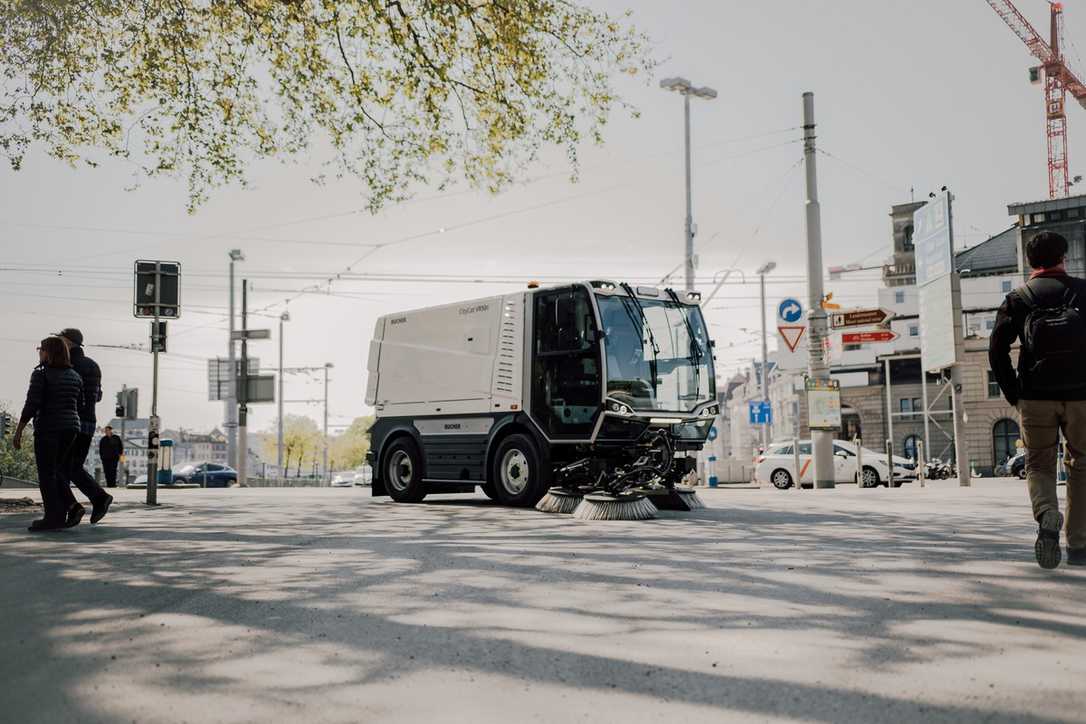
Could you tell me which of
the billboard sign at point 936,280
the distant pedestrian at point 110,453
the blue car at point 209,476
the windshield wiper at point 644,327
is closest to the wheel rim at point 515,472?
the windshield wiper at point 644,327

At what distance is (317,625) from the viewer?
4.85 m

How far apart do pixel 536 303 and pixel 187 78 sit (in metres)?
6.46

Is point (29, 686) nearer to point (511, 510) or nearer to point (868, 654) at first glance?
point (868, 654)

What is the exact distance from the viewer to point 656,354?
13.2 m

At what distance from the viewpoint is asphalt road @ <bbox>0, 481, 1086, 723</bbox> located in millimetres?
3486

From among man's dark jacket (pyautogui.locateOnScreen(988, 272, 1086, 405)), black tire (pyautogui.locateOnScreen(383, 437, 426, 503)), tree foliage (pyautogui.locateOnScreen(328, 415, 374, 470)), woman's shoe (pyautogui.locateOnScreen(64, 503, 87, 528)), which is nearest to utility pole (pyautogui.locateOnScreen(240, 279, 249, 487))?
black tire (pyautogui.locateOnScreen(383, 437, 426, 503))

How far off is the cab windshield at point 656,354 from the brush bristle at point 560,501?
1345mm

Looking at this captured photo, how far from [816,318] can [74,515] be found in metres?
15.4

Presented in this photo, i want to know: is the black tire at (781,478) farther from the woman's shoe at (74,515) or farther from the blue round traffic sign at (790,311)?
the woman's shoe at (74,515)

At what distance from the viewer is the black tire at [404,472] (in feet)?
50.3

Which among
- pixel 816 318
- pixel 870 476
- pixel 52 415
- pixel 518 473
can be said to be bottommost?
pixel 870 476

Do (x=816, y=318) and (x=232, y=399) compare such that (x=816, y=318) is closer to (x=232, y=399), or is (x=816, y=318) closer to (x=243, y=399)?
(x=243, y=399)

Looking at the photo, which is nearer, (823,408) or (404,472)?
(404,472)

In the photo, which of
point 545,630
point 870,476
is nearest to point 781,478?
point 870,476
